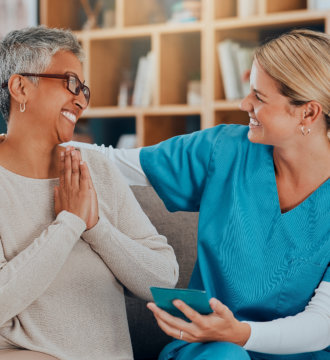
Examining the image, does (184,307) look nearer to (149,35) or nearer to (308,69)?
(308,69)

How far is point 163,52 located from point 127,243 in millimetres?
2349

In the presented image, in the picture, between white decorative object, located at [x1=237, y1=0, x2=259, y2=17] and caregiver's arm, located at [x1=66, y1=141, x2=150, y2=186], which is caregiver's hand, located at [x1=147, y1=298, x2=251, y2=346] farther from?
white decorative object, located at [x1=237, y1=0, x2=259, y2=17]

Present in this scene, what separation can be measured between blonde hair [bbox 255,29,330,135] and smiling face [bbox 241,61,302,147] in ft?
0.06

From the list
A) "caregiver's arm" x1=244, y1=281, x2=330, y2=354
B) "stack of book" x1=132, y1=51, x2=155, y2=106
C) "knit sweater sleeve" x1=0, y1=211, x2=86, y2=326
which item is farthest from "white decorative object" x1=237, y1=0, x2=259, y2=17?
"knit sweater sleeve" x1=0, y1=211, x2=86, y2=326

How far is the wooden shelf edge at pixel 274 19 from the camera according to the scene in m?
3.09

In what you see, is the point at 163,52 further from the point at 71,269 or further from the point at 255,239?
the point at 71,269

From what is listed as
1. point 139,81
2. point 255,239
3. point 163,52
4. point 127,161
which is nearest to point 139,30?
point 163,52

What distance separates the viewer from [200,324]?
1197 mm

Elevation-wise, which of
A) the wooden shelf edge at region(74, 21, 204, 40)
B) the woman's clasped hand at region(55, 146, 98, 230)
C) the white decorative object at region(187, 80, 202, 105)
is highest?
the wooden shelf edge at region(74, 21, 204, 40)

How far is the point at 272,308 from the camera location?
1459 mm

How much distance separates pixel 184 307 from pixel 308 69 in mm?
635

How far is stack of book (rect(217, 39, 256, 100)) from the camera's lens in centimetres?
329

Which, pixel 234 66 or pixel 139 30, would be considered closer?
pixel 234 66

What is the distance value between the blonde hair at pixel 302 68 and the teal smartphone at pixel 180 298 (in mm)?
556
